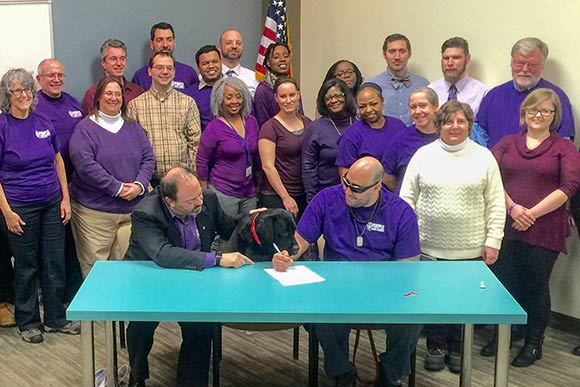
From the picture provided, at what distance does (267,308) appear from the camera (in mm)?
2635

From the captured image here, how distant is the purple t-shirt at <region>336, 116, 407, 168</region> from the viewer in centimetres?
413

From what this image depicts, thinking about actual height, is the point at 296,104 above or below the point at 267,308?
above

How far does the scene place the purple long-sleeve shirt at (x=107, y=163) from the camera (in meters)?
4.17

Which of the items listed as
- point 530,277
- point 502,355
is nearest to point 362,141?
point 530,277

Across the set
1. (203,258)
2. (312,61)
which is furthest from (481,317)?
Answer: (312,61)

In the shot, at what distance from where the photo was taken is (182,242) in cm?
327

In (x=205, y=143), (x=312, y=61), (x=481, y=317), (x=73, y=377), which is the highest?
(x=312, y=61)

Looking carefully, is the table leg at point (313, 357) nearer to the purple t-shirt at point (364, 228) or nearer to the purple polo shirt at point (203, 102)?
the purple t-shirt at point (364, 228)

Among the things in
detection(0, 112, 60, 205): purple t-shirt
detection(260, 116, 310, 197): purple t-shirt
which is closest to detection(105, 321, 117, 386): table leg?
detection(0, 112, 60, 205): purple t-shirt

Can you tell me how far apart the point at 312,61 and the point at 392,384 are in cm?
368

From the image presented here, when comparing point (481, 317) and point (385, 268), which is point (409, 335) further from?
point (481, 317)

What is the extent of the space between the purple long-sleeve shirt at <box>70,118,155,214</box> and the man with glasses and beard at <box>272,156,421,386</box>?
1359 millimetres

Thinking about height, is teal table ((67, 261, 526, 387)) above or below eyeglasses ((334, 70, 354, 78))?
below

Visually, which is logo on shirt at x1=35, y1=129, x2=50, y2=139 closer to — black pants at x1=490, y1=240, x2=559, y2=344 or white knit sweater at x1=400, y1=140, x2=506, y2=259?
white knit sweater at x1=400, y1=140, x2=506, y2=259
